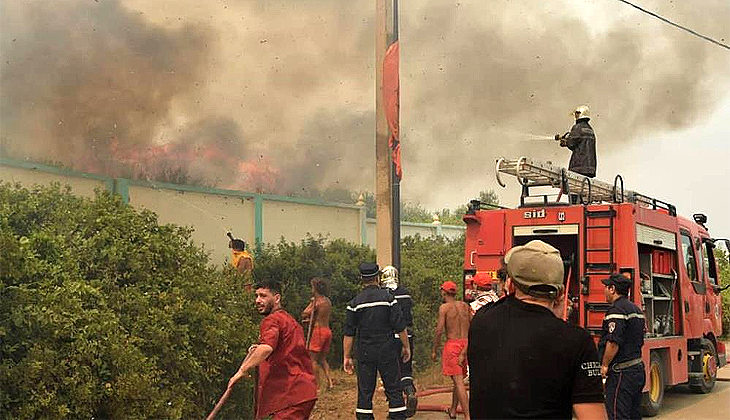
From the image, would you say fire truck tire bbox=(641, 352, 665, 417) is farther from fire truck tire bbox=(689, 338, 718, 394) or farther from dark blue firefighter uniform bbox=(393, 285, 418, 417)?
dark blue firefighter uniform bbox=(393, 285, 418, 417)

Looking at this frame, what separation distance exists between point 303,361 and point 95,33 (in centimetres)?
459

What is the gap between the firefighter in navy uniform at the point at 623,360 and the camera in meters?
6.65

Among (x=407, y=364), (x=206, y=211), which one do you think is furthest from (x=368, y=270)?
(x=206, y=211)

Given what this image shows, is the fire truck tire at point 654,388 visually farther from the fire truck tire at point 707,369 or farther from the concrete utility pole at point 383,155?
the concrete utility pole at point 383,155

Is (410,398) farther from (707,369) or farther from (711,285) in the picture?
(711,285)

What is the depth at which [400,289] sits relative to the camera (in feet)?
29.0

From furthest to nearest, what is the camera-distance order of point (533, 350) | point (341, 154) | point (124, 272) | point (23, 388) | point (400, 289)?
point (341, 154), point (400, 289), point (124, 272), point (23, 388), point (533, 350)

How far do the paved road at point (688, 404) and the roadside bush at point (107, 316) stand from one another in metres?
3.19

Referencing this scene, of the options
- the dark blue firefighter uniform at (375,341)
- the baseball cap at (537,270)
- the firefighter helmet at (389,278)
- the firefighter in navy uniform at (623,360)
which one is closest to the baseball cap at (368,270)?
the dark blue firefighter uniform at (375,341)

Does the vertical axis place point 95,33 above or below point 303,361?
above

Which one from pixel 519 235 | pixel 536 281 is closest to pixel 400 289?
pixel 519 235

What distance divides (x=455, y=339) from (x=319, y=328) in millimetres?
1879

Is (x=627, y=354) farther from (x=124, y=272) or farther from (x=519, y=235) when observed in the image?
(x=124, y=272)

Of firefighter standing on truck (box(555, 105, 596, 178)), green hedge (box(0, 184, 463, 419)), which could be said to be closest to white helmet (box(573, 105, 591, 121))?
firefighter standing on truck (box(555, 105, 596, 178))
